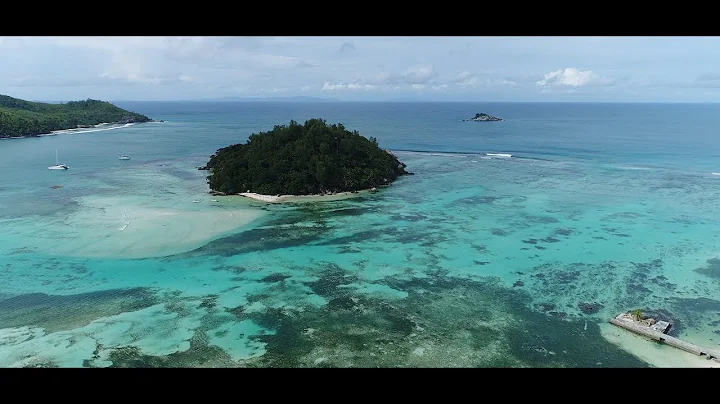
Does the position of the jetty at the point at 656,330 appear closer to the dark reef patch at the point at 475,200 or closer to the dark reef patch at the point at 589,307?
the dark reef patch at the point at 589,307

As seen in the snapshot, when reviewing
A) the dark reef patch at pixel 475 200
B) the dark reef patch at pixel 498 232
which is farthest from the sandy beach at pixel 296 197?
the dark reef patch at pixel 498 232

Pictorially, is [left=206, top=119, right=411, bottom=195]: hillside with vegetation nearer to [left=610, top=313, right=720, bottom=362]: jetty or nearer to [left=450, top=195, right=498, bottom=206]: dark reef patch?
[left=450, top=195, right=498, bottom=206]: dark reef patch

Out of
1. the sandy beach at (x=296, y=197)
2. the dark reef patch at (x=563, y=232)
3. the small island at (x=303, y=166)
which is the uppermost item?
the small island at (x=303, y=166)

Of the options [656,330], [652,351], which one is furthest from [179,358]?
[656,330]

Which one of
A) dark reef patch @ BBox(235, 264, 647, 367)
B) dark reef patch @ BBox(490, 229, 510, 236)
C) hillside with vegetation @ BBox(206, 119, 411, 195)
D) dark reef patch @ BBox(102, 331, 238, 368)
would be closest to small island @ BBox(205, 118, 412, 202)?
hillside with vegetation @ BBox(206, 119, 411, 195)

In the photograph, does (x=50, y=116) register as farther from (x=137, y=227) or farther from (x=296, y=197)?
(x=137, y=227)

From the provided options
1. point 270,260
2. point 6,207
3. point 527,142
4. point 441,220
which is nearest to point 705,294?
point 441,220
